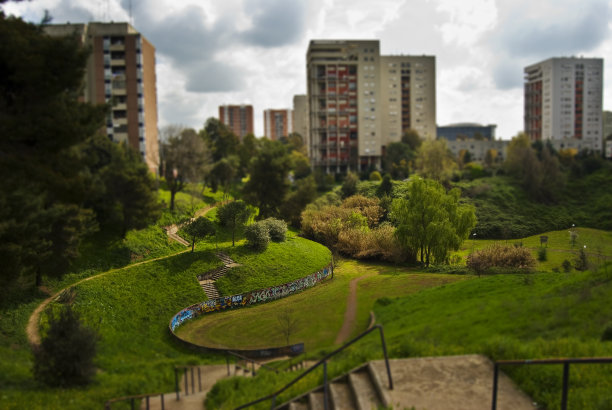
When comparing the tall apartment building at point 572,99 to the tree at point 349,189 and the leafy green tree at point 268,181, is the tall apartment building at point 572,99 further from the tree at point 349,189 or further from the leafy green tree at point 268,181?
the leafy green tree at point 268,181

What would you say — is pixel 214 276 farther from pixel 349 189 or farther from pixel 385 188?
pixel 349 189

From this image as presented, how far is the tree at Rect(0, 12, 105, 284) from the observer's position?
14867 mm

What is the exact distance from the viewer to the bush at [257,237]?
121 feet

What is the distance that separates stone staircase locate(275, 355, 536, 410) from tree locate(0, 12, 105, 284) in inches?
437

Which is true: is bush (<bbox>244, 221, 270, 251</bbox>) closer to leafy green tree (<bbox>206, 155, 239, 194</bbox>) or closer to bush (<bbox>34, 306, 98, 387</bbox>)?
bush (<bbox>34, 306, 98, 387</bbox>)

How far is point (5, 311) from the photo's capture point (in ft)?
76.2

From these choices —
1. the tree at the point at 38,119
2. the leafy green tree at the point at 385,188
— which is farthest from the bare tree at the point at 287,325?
the leafy green tree at the point at 385,188

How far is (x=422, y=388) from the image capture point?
9.80m

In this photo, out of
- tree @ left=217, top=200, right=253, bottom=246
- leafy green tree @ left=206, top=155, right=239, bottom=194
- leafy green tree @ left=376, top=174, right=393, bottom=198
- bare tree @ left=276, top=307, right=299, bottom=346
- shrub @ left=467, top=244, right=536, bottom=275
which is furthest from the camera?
leafy green tree @ left=206, top=155, right=239, bottom=194

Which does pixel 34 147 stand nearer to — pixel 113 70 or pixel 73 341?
pixel 73 341

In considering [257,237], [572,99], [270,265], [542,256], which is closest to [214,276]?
[270,265]

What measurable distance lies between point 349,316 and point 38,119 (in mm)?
16271

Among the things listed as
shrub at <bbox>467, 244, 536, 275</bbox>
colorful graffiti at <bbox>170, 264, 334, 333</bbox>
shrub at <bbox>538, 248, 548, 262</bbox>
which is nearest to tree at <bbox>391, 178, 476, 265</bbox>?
shrub at <bbox>467, 244, 536, 275</bbox>

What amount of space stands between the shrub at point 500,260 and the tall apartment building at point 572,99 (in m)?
98.7
